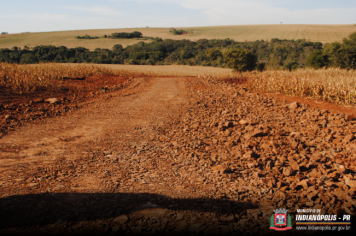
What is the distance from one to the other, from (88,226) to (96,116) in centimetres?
514

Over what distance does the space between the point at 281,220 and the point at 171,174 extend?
5.32 feet

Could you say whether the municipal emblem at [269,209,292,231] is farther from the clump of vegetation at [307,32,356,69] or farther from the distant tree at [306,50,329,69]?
the distant tree at [306,50,329,69]

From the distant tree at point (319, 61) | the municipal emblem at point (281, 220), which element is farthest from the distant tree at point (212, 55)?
the municipal emblem at point (281, 220)

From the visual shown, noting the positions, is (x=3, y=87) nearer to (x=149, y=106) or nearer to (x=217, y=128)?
(x=149, y=106)

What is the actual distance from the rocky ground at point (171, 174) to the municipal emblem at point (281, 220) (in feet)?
0.20

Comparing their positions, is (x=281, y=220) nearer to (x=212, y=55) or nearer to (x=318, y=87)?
(x=318, y=87)

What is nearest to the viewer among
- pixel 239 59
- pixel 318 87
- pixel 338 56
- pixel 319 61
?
pixel 318 87

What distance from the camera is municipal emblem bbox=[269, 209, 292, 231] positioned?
236 centimetres

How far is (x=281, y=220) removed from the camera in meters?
2.47

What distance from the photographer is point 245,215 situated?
8.38ft

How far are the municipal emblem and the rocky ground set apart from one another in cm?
6

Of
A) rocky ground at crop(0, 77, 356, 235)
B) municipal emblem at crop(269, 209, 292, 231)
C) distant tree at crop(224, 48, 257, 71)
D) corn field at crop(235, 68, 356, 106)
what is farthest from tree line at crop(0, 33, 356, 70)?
municipal emblem at crop(269, 209, 292, 231)

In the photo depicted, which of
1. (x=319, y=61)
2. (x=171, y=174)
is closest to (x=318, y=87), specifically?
(x=171, y=174)

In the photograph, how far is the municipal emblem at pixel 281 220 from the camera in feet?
7.75
